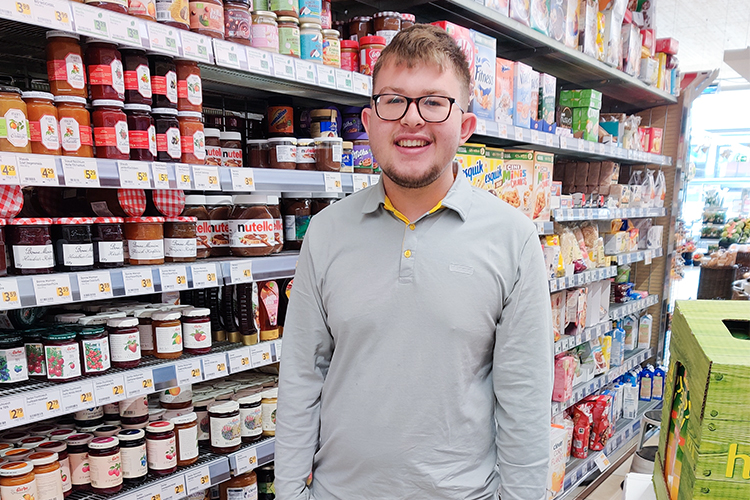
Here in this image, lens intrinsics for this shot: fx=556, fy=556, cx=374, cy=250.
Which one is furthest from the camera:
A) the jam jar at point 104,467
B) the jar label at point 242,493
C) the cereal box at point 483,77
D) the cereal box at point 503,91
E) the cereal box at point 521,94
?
the cereal box at point 521,94

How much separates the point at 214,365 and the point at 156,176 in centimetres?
65

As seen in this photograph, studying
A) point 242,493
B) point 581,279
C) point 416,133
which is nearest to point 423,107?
point 416,133

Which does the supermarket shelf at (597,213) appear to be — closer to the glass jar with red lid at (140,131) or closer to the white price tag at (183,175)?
the white price tag at (183,175)

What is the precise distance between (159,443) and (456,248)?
1.13m

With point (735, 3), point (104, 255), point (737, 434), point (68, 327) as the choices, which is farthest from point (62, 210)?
point (735, 3)

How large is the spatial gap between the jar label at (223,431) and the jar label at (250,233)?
2.01ft

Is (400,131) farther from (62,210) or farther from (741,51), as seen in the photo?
(741,51)

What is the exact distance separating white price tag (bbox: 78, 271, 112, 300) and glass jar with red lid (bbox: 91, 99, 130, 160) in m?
0.33

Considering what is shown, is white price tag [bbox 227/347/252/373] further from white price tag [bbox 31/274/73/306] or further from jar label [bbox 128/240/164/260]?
white price tag [bbox 31/274/73/306]

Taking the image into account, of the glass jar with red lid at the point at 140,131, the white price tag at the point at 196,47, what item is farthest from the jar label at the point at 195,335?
the white price tag at the point at 196,47

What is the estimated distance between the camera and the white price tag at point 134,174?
1531 mm

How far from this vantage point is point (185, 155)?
5.72 feet

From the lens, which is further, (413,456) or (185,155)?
(185,155)

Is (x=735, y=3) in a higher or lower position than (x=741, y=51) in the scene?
higher
